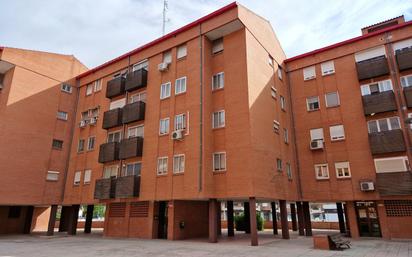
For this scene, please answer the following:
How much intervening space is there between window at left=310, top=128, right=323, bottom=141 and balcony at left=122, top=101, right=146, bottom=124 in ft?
47.6

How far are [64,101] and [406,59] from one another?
102 ft

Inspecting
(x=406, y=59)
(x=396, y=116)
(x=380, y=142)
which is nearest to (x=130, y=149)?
(x=380, y=142)

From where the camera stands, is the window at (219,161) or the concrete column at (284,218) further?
the concrete column at (284,218)

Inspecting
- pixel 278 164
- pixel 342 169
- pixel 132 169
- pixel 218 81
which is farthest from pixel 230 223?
pixel 218 81

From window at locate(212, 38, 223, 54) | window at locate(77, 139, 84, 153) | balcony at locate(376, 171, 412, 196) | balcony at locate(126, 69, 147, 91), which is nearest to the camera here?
balcony at locate(376, 171, 412, 196)

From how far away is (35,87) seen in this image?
2828cm

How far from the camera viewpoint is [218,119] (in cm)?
2120

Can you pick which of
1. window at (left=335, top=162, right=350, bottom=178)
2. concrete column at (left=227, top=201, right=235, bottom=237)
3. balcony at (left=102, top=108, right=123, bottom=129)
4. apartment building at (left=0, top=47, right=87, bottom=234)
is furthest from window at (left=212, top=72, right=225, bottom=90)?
apartment building at (left=0, top=47, right=87, bottom=234)

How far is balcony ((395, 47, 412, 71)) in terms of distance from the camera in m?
22.1

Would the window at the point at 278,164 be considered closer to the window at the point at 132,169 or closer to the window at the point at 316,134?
the window at the point at 316,134

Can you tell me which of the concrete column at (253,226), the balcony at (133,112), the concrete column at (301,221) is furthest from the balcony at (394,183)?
the balcony at (133,112)

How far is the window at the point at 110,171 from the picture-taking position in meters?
25.6

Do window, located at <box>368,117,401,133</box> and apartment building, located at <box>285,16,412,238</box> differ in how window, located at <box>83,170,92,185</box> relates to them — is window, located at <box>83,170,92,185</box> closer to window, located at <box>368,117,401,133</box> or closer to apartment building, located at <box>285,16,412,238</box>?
apartment building, located at <box>285,16,412,238</box>

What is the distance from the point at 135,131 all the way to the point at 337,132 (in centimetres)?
1689
